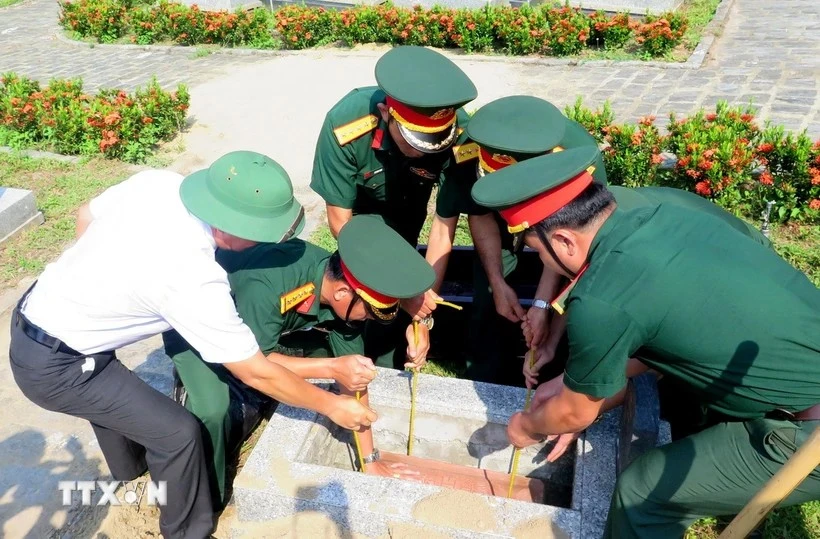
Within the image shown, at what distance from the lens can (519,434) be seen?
8.25 feet

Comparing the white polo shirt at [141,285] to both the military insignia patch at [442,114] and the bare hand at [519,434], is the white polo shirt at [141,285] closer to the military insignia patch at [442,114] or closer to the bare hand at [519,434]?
the bare hand at [519,434]

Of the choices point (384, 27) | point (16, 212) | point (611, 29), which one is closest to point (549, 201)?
point (16, 212)

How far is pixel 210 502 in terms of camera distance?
2834 mm

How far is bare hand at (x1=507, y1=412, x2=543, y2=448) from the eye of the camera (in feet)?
8.18

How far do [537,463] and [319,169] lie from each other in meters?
1.88

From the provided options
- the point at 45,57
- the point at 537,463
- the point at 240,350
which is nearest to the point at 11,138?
the point at 45,57

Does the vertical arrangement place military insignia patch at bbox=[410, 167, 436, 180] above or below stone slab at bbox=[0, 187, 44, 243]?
above

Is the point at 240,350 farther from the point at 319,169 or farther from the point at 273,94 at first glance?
the point at 273,94

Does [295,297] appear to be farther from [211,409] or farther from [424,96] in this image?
[424,96]

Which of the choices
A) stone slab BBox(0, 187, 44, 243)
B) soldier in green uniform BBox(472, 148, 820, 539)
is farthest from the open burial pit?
stone slab BBox(0, 187, 44, 243)

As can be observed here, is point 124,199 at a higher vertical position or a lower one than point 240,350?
higher

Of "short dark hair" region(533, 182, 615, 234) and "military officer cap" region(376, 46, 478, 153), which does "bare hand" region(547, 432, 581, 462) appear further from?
"military officer cap" region(376, 46, 478, 153)

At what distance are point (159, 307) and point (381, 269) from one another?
82 cm

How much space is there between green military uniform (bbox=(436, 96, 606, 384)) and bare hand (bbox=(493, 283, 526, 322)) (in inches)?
8.3
